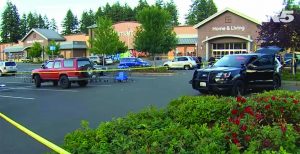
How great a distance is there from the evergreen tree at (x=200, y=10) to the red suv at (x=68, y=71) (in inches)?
3970

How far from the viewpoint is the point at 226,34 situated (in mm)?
59812

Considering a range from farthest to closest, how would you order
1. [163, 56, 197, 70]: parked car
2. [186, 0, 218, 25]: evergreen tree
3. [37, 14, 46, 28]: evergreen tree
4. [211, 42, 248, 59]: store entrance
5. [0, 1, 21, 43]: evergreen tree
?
1. [37, 14, 46, 28]: evergreen tree
2. [186, 0, 218, 25]: evergreen tree
3. [0, 1, 21, 43]: evergreen tree
4. [211, 42, 248, 59]: store entrance
5. [163, 56, 197, 70]: parked car

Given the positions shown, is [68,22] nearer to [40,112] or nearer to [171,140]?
[40,112]

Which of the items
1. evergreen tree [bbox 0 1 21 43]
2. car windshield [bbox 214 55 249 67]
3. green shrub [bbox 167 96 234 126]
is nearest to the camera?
green shrub [bbox 167 96 234 126]

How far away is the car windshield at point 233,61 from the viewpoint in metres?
16.1

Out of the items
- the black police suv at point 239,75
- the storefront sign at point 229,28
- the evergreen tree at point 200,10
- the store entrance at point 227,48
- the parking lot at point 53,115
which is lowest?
the parking lot at point 53,115

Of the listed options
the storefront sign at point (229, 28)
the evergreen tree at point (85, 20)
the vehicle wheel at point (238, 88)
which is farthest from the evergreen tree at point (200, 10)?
the vehicle wheel at point (238, 88)

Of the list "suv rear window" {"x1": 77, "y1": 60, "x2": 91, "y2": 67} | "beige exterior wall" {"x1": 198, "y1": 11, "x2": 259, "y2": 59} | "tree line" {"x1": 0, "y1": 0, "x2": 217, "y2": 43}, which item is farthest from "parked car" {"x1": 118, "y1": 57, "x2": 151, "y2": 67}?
"tree line" {"x1": 0, "y1": 0, "x2": 217, "y2": 43}

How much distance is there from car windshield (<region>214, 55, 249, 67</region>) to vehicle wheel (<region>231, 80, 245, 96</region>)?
903 millimetres

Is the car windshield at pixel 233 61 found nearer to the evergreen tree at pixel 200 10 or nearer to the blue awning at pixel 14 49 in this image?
the blue awning at pixel 14 49

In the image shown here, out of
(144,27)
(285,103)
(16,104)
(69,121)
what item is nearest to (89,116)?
(69,121)

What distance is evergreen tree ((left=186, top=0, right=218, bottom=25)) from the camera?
123 meters

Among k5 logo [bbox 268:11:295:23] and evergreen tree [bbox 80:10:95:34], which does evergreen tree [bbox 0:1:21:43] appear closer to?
evergreen tree [bbox 80:10:95:34]

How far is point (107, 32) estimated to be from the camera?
51906 mm
